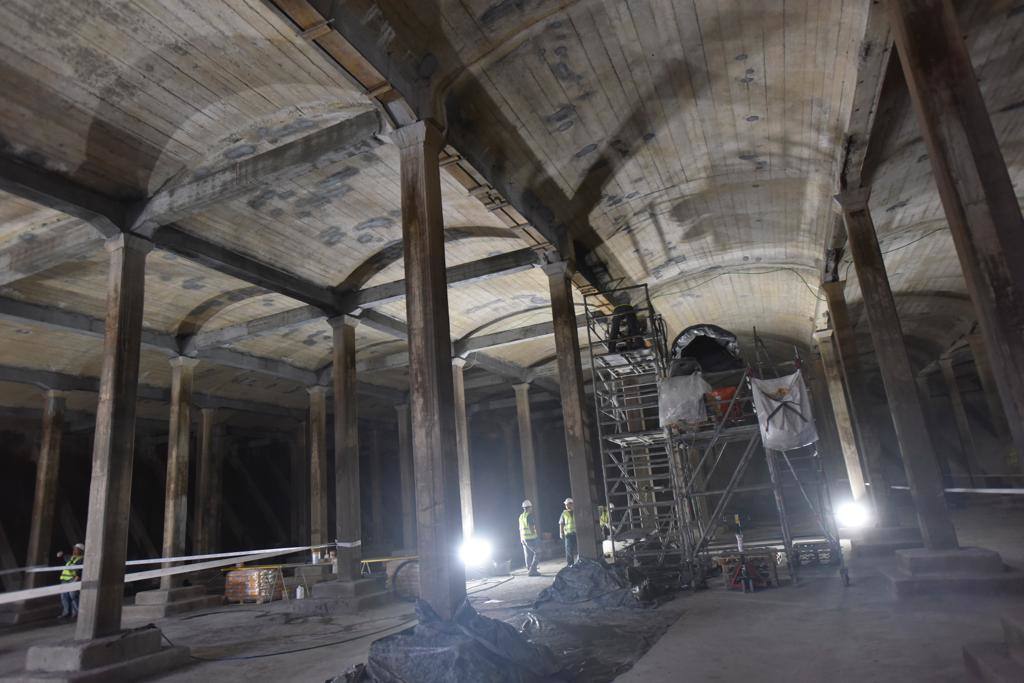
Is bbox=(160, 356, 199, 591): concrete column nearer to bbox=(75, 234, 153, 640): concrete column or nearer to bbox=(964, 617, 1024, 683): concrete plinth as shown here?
bbox=(75, 234, 153, 640): concrete column

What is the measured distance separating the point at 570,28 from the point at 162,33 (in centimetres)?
462

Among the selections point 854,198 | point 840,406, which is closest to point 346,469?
point 854,198

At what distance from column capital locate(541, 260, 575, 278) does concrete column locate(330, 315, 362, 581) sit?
4858mm

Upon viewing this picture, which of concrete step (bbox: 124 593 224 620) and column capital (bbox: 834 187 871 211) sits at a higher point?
column capital (bbox: 834 187 871 211)

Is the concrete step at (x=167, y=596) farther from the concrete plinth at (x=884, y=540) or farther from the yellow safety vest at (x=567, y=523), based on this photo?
the concrete plinth at (x=884, y=540)

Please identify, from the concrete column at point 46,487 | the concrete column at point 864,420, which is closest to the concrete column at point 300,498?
the concrete column at point 46,487

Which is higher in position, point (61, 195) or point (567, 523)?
point (61, 195)

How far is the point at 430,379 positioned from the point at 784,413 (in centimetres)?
661

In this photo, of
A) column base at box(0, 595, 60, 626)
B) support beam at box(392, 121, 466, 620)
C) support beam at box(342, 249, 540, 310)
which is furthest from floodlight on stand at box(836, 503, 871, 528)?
column base at box(0, 595, 60, 626)

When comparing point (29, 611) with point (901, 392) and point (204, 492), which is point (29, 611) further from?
point (901, 392)

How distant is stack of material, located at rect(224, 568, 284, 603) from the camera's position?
14.7 m

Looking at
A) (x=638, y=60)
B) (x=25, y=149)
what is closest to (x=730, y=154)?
(x=638, y=60)

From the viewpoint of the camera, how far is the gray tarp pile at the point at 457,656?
16.8ft

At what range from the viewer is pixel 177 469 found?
571 inches
